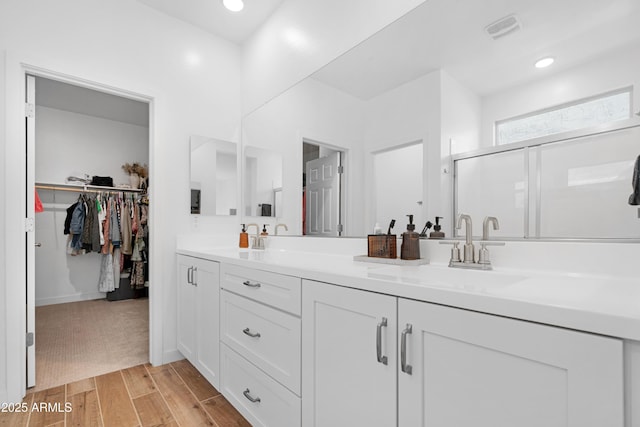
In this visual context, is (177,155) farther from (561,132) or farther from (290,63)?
(561,132)

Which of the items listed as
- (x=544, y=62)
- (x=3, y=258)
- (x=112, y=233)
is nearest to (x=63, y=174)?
(x=112, y=233)

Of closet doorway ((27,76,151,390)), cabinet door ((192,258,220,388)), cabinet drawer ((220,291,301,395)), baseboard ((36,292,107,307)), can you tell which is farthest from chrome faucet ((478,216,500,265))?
baseboard ((36,292,107,307))

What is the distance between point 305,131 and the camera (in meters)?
2.08

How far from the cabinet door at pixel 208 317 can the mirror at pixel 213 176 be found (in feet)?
2.09

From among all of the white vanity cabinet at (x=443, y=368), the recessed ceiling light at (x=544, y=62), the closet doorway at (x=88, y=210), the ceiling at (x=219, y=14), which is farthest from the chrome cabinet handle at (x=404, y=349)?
the closet doorway at (x=88, y=210)

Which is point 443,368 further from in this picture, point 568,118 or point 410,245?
point 568,118

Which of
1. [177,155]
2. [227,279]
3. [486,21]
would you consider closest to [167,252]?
[177,155]

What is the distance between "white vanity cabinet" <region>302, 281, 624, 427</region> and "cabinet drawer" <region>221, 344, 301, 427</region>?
0.11 m

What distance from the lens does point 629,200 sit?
92cm

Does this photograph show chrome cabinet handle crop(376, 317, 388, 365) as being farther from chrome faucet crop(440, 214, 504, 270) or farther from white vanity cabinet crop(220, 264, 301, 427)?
chrome faucet crop(440, 214, 504, 270)

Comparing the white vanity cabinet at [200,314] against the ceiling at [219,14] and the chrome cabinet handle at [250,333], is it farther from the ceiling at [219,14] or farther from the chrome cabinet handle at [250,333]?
the ceiling at [219,14]

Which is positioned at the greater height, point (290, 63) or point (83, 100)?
point (83, 100)

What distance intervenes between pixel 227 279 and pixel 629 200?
1.66 metres

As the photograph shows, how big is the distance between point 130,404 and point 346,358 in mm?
1522
